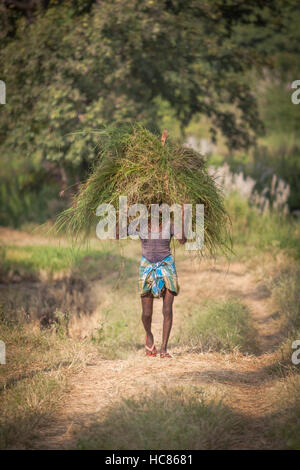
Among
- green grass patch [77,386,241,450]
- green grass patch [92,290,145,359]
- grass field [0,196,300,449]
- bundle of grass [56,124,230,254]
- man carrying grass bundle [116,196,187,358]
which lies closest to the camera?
green grass patch [77,386,241,450]

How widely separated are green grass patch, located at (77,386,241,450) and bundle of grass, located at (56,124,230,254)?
1.86m

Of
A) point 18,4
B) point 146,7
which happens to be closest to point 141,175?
point 146,7

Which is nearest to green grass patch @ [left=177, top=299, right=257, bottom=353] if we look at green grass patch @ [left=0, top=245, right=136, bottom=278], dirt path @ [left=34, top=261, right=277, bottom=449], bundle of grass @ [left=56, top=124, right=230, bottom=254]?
dirt path @ [left=34, top=261, right=277, bottom=449]

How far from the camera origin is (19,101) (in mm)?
11883

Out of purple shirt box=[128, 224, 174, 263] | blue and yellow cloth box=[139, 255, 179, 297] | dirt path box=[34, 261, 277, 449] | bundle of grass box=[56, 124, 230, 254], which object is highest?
bundle of grass box=[56, 124, 230, 254]

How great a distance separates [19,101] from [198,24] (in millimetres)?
4107

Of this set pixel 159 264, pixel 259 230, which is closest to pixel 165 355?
pixel 159 264

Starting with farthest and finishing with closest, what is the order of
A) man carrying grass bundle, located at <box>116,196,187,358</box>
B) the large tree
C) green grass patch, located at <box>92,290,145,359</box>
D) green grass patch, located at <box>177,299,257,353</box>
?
the large tree
green grass patch, located at <box>177,299,257,353</box>
green grass patch, located at <box>92,290,145,359</box>
man carrying grass bundle, located at <box>116,196,187,358</box>

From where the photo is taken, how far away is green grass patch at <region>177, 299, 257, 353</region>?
6.70m

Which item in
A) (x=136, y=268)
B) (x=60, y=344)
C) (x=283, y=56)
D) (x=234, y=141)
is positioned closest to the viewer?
(x=60, y=344)

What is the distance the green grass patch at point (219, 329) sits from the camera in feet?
22.0

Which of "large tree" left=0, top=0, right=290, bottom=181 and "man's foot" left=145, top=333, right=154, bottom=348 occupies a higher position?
"large tree" left=0, top=0, right=290, bottom=181

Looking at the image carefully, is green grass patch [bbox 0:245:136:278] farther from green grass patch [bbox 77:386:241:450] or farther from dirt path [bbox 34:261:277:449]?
green grass patch [bbox 77:386:241:450]
